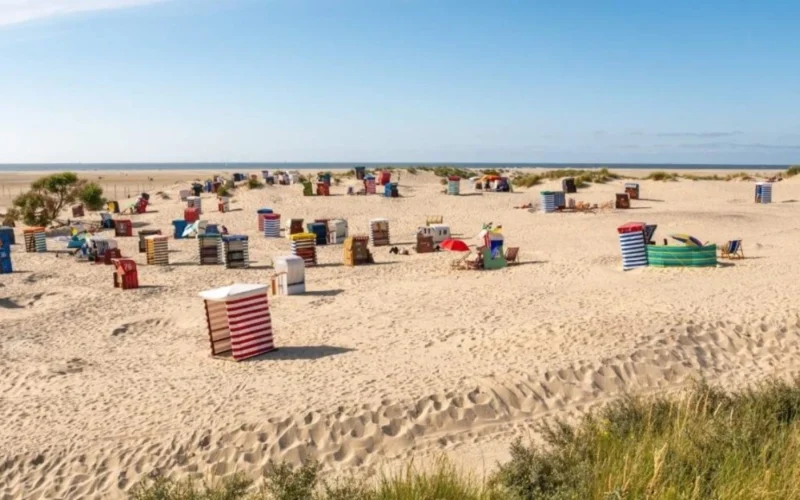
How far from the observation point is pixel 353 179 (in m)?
55.1

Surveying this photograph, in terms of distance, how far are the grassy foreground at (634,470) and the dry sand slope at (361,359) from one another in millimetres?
1863

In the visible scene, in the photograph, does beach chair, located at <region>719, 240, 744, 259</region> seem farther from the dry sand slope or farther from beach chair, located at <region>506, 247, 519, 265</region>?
beach chair, located at <region>506, 247, 519, 265</region>

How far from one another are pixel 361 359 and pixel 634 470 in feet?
20.0

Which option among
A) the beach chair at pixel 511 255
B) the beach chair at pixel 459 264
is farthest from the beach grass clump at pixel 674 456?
the beach chair at pixel 511 255

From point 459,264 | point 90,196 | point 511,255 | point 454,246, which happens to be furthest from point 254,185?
point 511,255

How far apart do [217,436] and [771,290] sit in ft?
36.4

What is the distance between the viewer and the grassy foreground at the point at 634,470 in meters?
5.03

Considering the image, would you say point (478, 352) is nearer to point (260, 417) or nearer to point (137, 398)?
point (260, 417)

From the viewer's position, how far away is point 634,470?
520 cm

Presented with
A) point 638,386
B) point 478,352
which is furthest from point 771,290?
point 478,352

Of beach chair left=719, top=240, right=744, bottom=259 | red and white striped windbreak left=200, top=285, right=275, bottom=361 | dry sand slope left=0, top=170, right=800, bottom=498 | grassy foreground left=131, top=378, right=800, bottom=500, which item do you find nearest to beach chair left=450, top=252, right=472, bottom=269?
dry sand slope left=0, top=170, right=800, bottom=498

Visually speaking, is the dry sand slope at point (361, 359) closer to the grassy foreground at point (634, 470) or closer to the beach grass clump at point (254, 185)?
the grassy foreground at point (634, 470)

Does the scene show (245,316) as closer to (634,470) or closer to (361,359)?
(361,359)

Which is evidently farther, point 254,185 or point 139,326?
point 254,185
